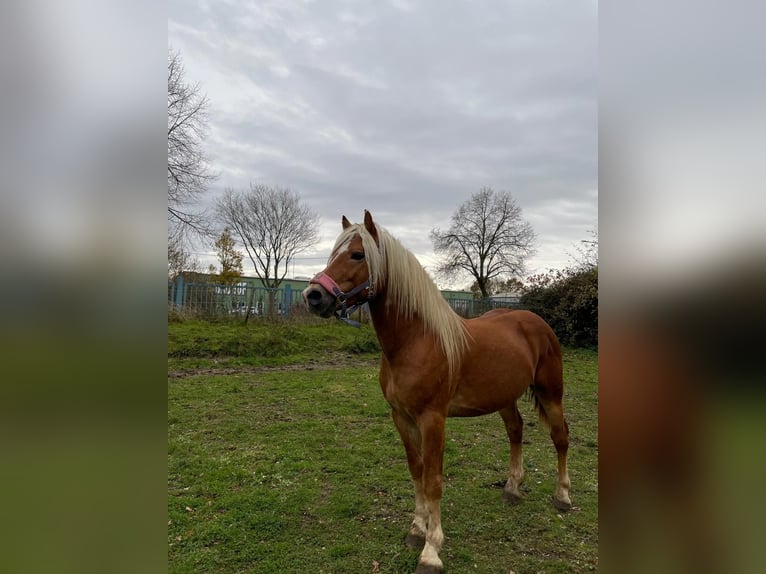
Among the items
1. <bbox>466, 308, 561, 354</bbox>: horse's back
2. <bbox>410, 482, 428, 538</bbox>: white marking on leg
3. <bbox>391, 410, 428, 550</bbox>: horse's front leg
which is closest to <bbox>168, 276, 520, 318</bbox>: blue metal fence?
<bbox>466, 308, 561, 354</bbox>: horse's back

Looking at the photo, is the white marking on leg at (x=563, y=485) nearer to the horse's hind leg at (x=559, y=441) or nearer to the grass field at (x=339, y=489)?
the horse's hind leg at (x=559, y=441)

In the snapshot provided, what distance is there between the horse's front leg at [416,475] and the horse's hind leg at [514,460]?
106cm

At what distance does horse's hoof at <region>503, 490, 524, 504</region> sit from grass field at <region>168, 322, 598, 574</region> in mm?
83

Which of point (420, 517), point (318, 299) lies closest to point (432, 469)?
point (420, 517)

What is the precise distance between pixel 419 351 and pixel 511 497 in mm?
1941

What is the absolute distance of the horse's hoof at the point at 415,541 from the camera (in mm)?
3105

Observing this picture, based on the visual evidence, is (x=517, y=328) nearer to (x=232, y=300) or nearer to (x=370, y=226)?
(x=370, y=226)

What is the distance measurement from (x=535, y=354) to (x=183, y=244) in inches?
444

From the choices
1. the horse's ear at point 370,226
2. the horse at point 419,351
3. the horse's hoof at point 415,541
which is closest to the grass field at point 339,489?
the horse's hoof at point 415,541

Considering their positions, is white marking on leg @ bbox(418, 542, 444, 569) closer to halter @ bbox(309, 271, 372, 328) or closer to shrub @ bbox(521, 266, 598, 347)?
halter @ bbox(309, 271, 372, 328)

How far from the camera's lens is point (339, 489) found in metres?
4.02

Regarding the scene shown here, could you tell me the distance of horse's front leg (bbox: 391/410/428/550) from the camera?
315 cm
